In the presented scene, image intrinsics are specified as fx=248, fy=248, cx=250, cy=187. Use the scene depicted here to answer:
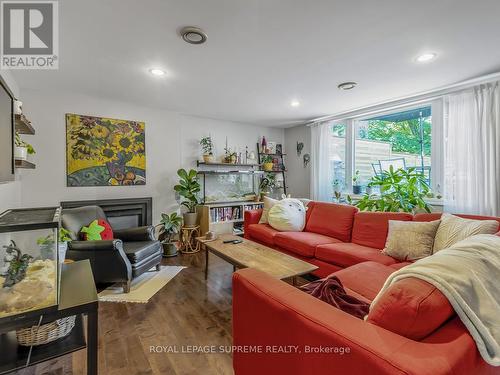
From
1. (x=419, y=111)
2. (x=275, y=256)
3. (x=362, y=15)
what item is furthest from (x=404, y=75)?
(x=275, y=256)

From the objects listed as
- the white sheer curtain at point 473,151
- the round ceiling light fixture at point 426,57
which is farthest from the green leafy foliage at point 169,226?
the white sheer curtain at point 473,151

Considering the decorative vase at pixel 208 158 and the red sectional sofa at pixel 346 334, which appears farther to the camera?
the decorative vase at pixel 208 158

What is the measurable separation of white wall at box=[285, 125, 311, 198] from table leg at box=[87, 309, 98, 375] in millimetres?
4290

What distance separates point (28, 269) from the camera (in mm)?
1060

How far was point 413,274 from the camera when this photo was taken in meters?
0.87

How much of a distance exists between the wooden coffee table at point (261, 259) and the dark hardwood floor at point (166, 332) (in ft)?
1.30

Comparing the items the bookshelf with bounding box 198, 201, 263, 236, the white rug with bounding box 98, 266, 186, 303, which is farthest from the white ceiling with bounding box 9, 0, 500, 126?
the white rug with bounding box 98, 266, 186, 303

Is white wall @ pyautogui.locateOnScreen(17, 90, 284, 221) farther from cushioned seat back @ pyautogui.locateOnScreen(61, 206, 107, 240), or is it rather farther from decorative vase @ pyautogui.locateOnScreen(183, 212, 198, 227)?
cushioned seat back @ pyautogui.locateOnScreen(61, 206, 107, 240)

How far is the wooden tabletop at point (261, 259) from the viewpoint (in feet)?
6.56

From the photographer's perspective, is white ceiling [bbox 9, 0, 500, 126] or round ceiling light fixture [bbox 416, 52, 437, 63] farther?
round ceiling light fixture [bbox 416, 52, 437, 63]

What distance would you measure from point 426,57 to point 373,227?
1.71m

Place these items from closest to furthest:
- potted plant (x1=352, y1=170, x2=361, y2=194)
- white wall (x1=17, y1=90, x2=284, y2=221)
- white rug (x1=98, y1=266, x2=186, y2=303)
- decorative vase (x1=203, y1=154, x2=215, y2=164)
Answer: white rug (x1=98, y1=266, x2=186, y2=303) → white wall (x1=17, y1=90, x2=284, y2=221) → potted plant (x1=352, y1=170, x2=361, y2=194) → decorative vase (x1=203, y1=154, x2=215, y2=164)

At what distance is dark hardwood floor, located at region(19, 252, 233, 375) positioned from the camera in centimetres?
153

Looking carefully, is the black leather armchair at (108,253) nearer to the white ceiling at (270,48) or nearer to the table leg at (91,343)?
the table leg at (91,343)
